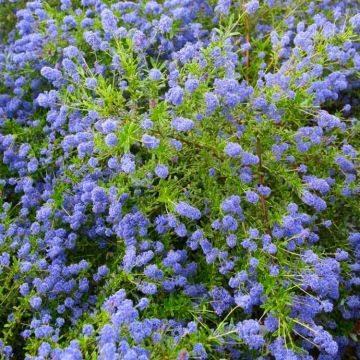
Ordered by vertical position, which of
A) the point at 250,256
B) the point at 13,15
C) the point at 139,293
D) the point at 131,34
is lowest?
the point at 139,293

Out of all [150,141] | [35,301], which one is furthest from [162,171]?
[35,301]

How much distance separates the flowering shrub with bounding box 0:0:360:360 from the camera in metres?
2.79

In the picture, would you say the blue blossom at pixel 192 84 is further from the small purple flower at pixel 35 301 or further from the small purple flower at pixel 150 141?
the small purple flower at pixel 35 301

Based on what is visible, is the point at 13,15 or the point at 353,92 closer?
the point at 353,92

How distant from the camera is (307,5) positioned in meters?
4.37

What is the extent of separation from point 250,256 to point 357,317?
0.87m

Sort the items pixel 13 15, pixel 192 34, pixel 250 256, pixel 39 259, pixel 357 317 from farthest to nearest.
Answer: pixel 13 15 → pixel 192 34 → pixel 357 317 → pixel 39 259 → pixel 250 256

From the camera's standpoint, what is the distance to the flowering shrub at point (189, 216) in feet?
9.17

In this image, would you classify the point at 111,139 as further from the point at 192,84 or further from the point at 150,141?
the point at 192,84

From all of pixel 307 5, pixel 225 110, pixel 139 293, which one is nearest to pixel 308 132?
pixel 225 110

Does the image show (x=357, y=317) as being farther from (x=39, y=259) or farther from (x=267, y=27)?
(x=267, y=27)

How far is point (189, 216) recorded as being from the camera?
9.28ft

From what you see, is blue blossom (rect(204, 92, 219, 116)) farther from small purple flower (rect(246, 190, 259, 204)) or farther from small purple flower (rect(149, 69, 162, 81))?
small purple flower (rect(246, 190, 259, 204))

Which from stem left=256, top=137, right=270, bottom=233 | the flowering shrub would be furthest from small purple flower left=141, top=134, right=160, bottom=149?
stem left=256, top=137, right=270, bottom=233
